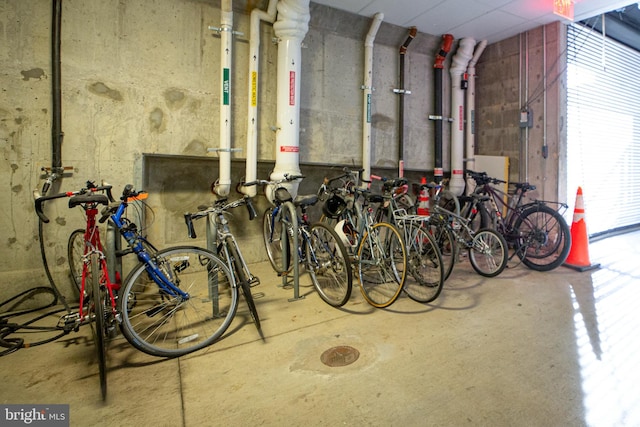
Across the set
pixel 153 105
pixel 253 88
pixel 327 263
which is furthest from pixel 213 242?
pixel 253 88

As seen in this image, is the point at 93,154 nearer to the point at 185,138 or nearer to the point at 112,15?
the point at 185,138

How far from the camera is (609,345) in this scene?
7.17 feet

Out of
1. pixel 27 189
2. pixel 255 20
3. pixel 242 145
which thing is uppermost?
pixel 255 20

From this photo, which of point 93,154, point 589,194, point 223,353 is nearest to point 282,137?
point 93,154

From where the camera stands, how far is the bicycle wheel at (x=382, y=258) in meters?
2.84

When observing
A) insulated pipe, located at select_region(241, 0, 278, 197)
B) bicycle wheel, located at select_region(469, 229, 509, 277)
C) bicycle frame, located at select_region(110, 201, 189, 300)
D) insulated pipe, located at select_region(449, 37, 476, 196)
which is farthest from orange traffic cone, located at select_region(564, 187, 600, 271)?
bicycle frame, located at select_region(110, 201, 189, 300)

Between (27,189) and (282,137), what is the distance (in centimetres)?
231

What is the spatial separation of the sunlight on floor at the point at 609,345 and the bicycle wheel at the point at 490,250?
659 mm

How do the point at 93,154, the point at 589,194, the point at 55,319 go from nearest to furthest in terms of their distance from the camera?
the point at 55,319 → the point at 93,154 → the point at 589,194

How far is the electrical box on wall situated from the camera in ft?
15.2

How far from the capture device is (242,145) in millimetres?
3736

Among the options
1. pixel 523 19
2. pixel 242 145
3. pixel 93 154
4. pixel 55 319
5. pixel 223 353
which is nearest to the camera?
pixel 223 353

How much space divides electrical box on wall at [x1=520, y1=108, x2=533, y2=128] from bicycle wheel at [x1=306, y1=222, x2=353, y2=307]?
11.8 ft

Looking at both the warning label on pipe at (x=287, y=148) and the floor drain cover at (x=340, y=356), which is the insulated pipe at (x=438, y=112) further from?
the floor drain cover at (x=340, y=356)
